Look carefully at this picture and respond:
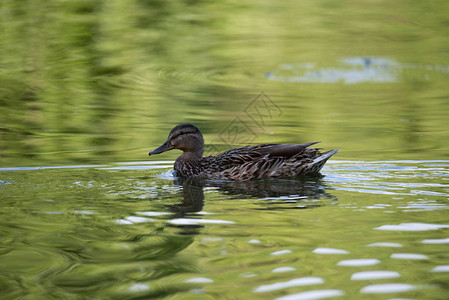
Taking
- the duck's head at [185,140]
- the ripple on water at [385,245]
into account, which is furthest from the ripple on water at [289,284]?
the duck's head at [185,140]

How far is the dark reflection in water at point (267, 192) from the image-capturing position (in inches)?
297

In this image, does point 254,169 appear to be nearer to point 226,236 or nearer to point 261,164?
point 261,164

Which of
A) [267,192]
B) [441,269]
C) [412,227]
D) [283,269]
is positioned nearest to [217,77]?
[267,192]

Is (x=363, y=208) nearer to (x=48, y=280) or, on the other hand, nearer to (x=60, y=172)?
(x=48, y=280)

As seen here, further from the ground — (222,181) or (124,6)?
(124,6)

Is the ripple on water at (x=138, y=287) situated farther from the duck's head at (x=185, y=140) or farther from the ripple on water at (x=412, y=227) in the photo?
the duck's head at (x=185, y=140)

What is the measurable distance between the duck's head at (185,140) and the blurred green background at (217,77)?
1.92 feet

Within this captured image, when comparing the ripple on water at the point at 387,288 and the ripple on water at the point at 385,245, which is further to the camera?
the ripple on water at the point at 385,245

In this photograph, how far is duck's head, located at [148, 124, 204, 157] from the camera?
10.2 metres

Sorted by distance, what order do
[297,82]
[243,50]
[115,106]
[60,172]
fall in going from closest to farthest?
[60,172]
[115,106]
[297,82]
[243,50]

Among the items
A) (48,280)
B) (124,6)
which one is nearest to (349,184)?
(48,280)

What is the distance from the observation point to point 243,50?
21.5 m

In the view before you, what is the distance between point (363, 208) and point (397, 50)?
15444 mm

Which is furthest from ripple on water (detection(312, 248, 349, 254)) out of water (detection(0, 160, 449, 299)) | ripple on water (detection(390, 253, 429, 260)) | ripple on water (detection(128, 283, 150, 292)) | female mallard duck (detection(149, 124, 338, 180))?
female mallard duck (detection(149, 124, 338, 180))
